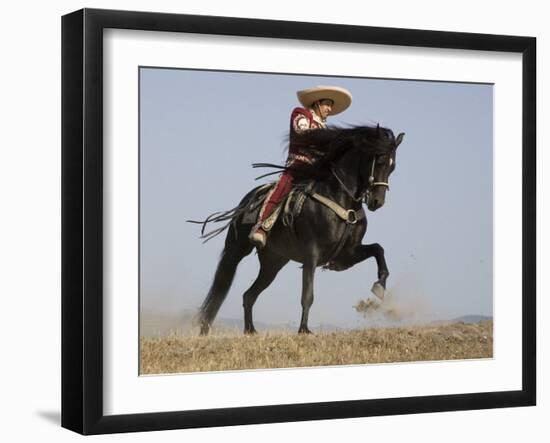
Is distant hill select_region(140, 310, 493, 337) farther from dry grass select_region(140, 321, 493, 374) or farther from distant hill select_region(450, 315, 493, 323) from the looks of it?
distant hill select_region(450, 315, 493, 323)

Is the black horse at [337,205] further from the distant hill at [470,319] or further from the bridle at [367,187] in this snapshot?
the distant hill at [470,319]

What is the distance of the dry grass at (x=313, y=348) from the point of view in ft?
29.7

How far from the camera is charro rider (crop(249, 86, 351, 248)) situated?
9406 millimetres

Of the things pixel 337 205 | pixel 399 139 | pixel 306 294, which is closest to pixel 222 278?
pixel 306 294

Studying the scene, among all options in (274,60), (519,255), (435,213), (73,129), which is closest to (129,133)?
(73,129)

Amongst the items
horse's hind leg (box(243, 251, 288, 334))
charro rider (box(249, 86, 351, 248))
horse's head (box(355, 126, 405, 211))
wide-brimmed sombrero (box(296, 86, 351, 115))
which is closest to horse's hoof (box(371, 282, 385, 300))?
horse's head (box(355, 126, 405, 211))

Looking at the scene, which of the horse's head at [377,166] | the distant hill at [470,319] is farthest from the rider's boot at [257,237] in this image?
the distant hill at [470,319]

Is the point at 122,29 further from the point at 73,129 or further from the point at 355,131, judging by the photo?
the point at 355,131

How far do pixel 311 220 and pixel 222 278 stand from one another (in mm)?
708

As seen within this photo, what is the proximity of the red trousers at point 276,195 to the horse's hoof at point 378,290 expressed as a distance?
77 cm

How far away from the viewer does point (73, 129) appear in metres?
8.73

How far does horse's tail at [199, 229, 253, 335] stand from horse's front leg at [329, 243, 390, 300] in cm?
61

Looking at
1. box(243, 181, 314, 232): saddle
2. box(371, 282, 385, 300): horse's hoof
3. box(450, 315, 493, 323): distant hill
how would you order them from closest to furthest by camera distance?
box(243, 181, 314, 232): saddle < box(371, 282, 385, 300): horse's hoof < box(450, 315, 493, 323): distant hill

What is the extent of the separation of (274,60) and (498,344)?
234 centimetres
